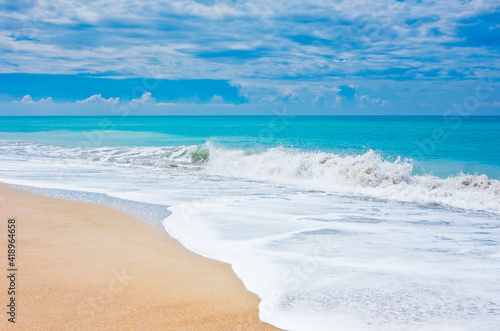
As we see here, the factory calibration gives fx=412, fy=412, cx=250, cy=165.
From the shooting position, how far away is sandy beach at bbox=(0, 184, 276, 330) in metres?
3.28

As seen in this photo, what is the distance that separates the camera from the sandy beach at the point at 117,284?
3281 mm

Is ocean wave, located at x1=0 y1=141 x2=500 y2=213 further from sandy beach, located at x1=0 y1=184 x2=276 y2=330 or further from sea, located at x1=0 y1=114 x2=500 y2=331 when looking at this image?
sandy beach, located at x1=0 y1=184 x2=276 y2=330

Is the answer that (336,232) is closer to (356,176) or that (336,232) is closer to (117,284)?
(117,284)

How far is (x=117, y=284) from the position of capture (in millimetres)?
3988

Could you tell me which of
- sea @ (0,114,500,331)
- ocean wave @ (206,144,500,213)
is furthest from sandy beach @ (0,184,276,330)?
ocean wave @ (206,144,500,213)

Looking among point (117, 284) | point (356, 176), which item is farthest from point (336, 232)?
point (356, 176)

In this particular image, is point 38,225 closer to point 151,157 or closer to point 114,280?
point 114,280

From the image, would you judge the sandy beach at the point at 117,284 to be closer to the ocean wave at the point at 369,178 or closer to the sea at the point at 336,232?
the sea at the point at 336,232

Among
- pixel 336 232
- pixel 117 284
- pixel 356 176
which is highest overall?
pixel 117 284

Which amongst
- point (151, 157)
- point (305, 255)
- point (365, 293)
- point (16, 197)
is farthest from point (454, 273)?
point (151, 157)

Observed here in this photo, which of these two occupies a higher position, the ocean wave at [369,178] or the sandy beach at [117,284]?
the sandy beach at [117,284]

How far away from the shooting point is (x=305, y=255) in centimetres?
509

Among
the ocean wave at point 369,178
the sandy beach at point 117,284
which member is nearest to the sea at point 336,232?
the ocean wave at point 369,178

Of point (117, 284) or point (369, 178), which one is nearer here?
point (117, 284)
